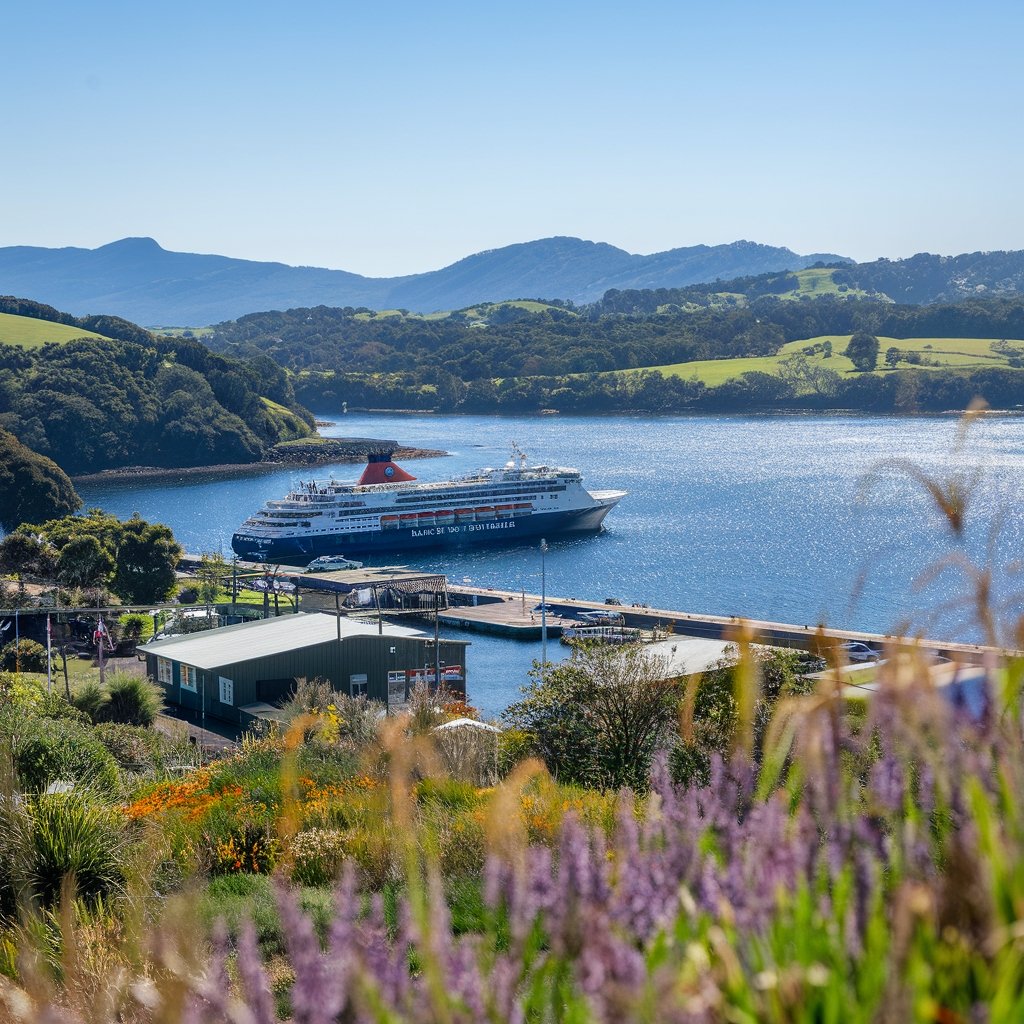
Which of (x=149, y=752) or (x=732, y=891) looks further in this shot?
(x=149, y=752)

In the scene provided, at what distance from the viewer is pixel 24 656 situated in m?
27.9

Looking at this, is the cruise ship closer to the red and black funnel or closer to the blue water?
the red and black funnel

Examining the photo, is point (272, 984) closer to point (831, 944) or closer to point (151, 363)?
point (831, 944)

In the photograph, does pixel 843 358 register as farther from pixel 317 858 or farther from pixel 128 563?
pixel 317 858

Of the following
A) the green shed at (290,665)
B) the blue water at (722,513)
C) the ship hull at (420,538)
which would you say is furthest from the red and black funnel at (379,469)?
the green shed at (290,665)

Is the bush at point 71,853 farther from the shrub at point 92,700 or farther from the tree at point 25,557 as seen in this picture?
the tree at point 25,557

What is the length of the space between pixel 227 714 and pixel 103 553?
18998 millimetres

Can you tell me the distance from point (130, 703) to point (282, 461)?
267ft

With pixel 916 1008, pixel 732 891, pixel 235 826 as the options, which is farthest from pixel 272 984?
pixel 916 1008

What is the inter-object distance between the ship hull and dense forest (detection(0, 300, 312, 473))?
131 ft

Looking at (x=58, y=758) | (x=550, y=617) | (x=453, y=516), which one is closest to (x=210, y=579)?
(x=550, y=617)

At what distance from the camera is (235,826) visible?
6.73 meters

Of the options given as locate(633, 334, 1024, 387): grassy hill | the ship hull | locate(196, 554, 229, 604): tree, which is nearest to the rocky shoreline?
the ship hull

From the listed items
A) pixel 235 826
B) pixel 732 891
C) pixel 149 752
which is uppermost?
pixel 732 891
